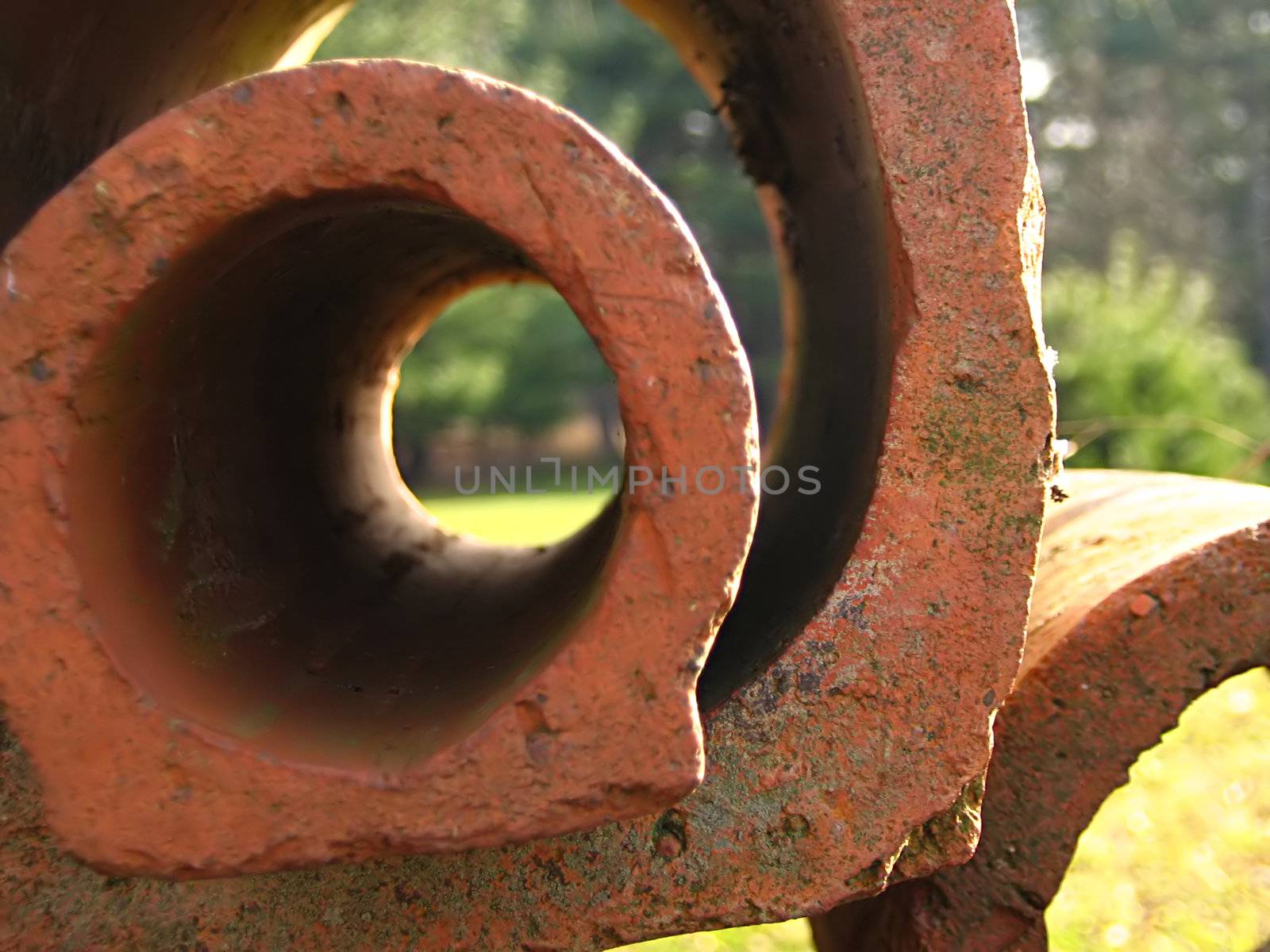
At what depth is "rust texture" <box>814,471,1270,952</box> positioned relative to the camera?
5.76 feet

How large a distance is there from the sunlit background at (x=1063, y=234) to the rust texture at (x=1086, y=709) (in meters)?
6.67

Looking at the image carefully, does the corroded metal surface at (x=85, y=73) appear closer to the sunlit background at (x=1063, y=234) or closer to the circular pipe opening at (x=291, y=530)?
the circular pipe opening at (x=291, y=530)

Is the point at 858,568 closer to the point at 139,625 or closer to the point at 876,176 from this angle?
the point at 876,176

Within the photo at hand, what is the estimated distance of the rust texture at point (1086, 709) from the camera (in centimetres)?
176

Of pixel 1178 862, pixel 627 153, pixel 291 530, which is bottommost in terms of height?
pixel 1178 862

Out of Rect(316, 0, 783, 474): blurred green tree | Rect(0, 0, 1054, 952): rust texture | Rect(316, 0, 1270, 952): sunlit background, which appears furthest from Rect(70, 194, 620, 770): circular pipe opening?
Rect(316, 0, 783, 474): blurred green tree

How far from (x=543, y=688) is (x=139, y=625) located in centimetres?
50

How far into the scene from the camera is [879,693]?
146cm

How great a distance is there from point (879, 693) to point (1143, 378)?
8451 millimetres

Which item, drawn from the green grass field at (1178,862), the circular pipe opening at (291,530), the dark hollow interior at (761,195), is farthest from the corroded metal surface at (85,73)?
the green grass field at (1178,862)

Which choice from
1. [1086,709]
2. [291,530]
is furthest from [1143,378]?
[291,530]

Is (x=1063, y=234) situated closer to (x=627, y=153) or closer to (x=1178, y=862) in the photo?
(x=627, y=153)

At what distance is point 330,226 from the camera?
189 cm

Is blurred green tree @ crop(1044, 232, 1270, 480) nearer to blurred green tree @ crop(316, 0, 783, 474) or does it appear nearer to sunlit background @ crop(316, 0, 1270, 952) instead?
sunlit background @ crop(316, 0, 1270, 952)
